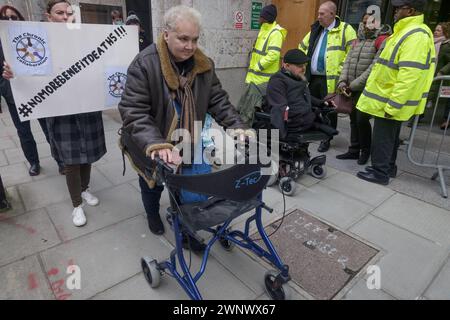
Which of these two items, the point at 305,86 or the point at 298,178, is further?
the point at 298,178

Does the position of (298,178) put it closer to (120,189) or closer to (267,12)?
(120,189)

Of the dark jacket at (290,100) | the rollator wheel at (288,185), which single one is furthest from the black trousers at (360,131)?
the rollator wheel at (288,185)

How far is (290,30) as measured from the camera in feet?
21.0

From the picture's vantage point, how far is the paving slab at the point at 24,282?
2.09 m

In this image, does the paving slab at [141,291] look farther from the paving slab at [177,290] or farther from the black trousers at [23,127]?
the black trousers at [23,127]

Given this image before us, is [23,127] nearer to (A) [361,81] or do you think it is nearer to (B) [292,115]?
(B) [292,115]

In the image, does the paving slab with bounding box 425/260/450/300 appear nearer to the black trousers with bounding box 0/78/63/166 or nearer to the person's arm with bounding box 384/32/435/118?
the person's arm with bounding box 384/32/435/118

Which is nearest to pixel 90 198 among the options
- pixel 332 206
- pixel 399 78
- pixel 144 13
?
pixel 332 206

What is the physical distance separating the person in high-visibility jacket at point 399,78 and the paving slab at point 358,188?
A: 0.27 metres

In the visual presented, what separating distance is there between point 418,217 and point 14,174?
4.56m

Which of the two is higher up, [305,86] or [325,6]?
[325,6]

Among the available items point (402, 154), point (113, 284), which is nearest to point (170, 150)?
point (113, 284)

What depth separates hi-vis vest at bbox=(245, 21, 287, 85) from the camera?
4.50m
